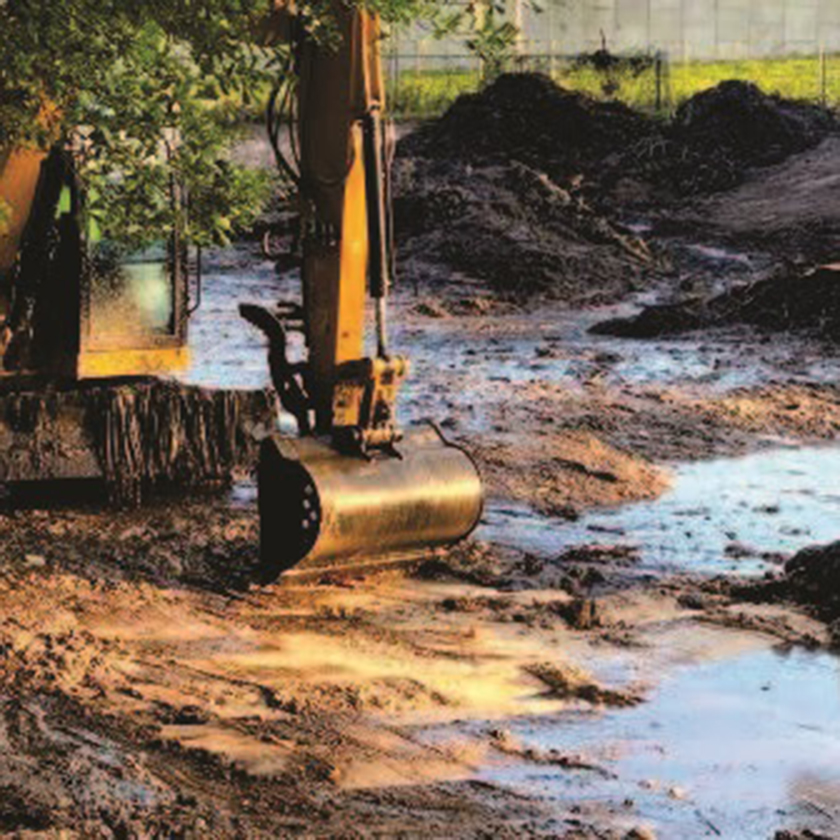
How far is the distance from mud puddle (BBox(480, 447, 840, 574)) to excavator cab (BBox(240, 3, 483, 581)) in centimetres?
145

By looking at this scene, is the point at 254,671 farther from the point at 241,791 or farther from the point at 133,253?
the point at 133,253

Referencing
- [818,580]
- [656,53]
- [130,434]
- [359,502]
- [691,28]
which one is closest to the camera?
[359,502]

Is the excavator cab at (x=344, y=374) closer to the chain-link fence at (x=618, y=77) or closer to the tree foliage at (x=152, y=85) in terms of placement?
the tree foliage at (x=152, y=85)

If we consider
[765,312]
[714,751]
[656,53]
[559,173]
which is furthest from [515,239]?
[714,751]

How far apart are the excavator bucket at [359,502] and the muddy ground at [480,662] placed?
23 cm

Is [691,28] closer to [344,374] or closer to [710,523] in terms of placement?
[710,523]

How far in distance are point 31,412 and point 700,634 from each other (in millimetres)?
3890

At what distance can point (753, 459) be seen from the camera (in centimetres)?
1355

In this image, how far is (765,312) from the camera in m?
20.3

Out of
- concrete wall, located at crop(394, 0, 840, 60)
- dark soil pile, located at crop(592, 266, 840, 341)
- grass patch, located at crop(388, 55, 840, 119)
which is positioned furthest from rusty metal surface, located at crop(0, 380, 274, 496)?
concrete wall, located at crop(394, 0, 840, 60)

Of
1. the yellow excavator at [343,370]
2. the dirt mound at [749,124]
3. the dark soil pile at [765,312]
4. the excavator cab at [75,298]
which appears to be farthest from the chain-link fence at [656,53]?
the yellow excavator at [343,370]

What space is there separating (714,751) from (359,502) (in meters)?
2.33

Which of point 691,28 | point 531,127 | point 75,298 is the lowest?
point 75,298

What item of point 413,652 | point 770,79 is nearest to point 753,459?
point 413,652
